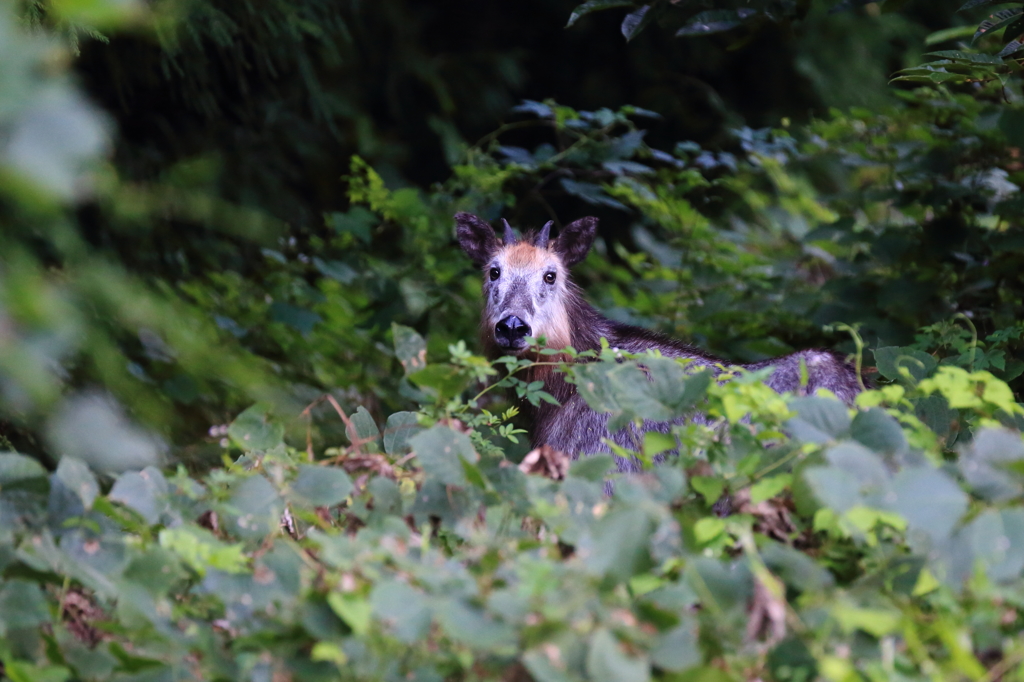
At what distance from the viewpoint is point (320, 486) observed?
2426 mm

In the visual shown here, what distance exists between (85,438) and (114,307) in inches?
71.2

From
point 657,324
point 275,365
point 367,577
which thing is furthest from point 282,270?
point 367,577

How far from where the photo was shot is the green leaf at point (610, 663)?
5.80ft

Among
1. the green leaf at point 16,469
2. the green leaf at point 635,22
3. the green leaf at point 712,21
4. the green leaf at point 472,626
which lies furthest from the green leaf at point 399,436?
the green leaf at point 712,21

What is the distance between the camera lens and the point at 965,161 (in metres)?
5.76

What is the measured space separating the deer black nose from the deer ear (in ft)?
3.06

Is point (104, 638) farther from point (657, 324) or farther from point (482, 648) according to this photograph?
point (657, 324)

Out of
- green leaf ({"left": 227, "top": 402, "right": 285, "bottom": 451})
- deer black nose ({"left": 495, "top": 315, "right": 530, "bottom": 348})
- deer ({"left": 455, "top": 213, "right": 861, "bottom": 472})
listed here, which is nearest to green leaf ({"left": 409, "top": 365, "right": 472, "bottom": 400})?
green leaf ({"left": 227, "top": 402, "right": 285, "bottom": 451})

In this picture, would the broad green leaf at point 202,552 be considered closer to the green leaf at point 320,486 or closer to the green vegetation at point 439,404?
the green vegetation at point 439,404

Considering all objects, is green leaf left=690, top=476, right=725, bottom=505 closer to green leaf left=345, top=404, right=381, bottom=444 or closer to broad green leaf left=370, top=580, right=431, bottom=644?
broad green leaf left=370, top=580, right=431, bottom=644

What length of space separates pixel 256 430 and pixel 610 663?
55.4 inches

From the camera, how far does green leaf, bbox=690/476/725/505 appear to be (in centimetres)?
239

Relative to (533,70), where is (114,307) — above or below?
above

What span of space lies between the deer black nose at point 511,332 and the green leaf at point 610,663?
9.68ft
